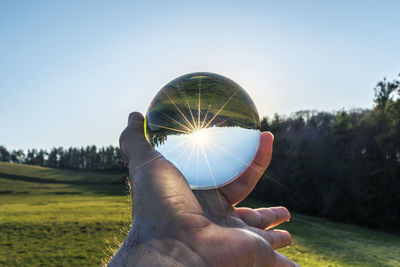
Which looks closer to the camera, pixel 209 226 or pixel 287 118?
pixel 209 226

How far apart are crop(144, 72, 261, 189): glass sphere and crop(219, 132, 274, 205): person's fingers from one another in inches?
11.1

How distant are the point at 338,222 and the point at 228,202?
3259cm

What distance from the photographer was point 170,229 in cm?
185

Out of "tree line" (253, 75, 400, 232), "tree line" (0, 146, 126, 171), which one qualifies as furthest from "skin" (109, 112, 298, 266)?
"tree line" (0, 146, 126, 171)

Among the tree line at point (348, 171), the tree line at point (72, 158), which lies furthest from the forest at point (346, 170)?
the tree line at point (72, 158)

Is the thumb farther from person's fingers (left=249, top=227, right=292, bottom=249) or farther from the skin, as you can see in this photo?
person's fingers (left=249, top=227, right=292, bottom=249)

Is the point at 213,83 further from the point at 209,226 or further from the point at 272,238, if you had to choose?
the point at 272,238

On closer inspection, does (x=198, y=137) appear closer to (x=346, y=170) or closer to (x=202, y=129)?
(x=202, y=129)

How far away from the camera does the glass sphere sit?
2.31 m

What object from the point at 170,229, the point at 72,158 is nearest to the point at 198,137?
the point at 170,229

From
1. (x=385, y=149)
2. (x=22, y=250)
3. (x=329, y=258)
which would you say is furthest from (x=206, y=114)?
(x=385, y=149)

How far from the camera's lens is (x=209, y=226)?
6.47 ft

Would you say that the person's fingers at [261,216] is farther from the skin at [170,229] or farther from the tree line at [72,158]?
the tree line at [72,158]

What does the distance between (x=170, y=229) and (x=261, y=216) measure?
142cm
